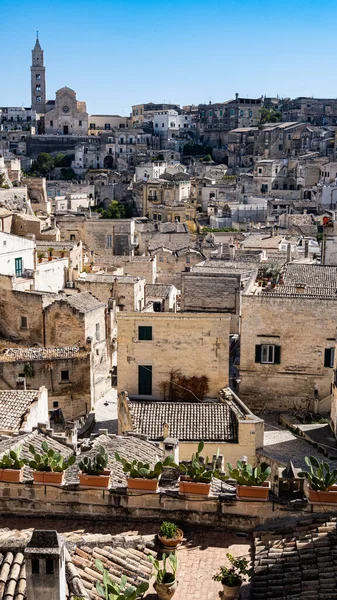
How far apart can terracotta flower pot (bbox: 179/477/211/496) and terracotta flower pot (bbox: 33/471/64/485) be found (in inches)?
79.0

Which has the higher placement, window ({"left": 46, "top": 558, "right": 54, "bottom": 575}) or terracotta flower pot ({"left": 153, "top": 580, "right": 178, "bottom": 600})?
window ({"left": 46, "top": 558, "right": 54, "bottom": 575})

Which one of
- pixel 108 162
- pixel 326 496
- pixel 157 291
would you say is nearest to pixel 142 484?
pixel 326 496

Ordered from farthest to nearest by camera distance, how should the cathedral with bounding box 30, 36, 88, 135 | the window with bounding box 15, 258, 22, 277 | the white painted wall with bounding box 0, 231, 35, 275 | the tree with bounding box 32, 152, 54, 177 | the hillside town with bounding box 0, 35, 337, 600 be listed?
the cathedral with bounding box 30, 36, 88, 135 → the tree with bounding box 32, 152, 54, 177 → the window with bounding box 15, 258, 22, 277 → the white painted wall with bounding box 0, 231, 35, 275 → the hillside town with bounding box 0, 35, 337, 600

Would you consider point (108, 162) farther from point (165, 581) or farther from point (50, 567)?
point (50, 567)

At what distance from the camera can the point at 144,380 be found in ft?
71.4

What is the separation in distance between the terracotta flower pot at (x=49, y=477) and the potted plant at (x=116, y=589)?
8.34 ft

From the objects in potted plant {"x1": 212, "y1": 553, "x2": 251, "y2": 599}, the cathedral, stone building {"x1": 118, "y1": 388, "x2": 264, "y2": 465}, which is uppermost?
the cathedral

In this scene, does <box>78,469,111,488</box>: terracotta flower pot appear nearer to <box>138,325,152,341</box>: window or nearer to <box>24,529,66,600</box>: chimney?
<box>24,529,66,600</box>: chimney

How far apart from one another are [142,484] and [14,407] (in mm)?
9399

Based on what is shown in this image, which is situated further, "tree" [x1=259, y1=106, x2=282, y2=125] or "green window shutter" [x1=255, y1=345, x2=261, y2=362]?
"tree" [x1=259, y1=106, x2=282, y2=125]

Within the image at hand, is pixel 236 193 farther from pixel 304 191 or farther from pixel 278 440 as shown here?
pixel 278 440

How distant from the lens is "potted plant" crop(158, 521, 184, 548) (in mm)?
10180

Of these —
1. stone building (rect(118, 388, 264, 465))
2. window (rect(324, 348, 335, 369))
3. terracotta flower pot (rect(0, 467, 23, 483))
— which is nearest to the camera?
terracotta flower pot (rect(0, 467, 23, 483))

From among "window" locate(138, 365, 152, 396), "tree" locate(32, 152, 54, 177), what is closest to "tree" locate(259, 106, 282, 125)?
"tree" locate(32, 152, 54, 177)
